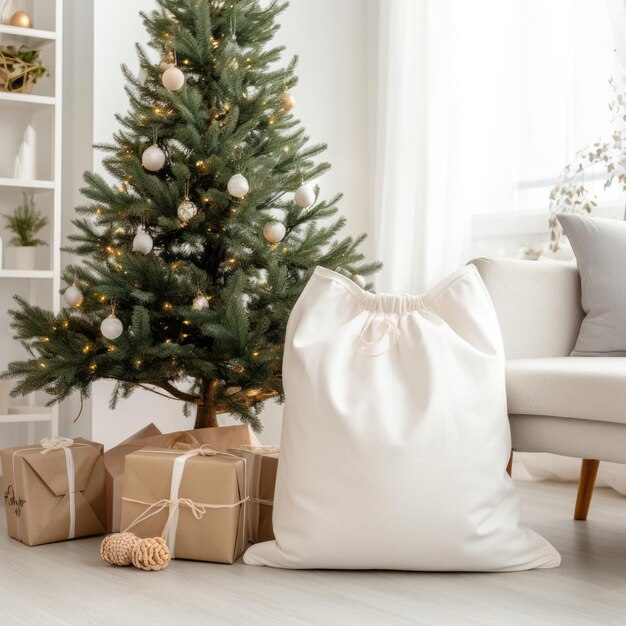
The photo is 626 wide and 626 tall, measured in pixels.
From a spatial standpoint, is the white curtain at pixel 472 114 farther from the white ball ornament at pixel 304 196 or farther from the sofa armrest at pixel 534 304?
the white ball ornament at pixel 304 196

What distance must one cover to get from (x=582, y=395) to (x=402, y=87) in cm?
224

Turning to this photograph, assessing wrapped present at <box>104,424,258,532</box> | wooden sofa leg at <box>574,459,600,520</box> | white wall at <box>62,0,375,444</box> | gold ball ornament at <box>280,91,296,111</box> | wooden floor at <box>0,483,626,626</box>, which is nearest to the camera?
wooden floor at <box>0,483,626,626</box>

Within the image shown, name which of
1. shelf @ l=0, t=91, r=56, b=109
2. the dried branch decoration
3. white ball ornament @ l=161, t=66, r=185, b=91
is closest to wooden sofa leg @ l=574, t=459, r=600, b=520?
the dried branch decoration

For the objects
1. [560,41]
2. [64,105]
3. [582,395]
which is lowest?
[582,395]

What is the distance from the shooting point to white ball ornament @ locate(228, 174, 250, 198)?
218cm

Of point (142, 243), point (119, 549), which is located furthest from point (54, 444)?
point (142, 243)

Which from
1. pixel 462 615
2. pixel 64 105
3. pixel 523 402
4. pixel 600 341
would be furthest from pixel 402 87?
pixel 462 615

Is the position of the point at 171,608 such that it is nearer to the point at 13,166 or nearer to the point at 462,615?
the point at 462,615

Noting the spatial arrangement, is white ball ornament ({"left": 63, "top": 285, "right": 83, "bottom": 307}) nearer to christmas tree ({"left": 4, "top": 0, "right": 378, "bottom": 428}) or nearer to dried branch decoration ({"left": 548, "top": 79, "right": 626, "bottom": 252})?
christmas tree ({"left": 4, "top": 0, "right": 378, "bottom": 428})

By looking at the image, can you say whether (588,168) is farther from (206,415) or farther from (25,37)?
(25,37)

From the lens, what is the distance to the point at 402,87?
366cm

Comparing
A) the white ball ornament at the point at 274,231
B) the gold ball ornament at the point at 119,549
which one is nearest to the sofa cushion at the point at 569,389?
the white ball ornament at the point at 274,231

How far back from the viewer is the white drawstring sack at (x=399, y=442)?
1.65 metres

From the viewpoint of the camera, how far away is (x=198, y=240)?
228 cm
